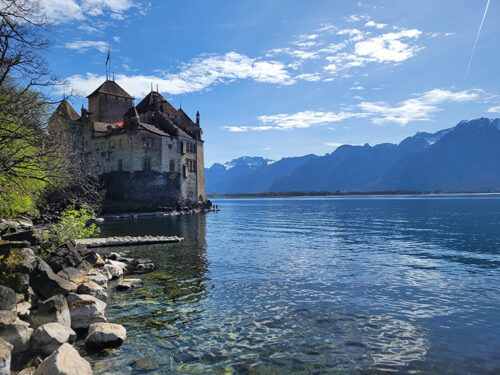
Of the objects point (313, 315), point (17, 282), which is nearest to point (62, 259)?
point (17, 282)

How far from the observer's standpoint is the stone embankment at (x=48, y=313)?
303 inches

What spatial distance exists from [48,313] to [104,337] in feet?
6.15

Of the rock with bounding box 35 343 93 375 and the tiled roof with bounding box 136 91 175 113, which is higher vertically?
the tiled roof with bounding box 136 91 175 113

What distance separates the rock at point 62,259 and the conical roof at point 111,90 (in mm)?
75157

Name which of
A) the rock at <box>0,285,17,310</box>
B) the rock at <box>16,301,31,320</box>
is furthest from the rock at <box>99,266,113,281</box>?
the rock at <box>0,285,17,310</box>

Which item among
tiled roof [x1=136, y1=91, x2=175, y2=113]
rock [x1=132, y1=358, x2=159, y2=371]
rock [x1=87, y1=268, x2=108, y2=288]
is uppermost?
tiled roof [x1=136, y1=91, x2=175, y2=113]

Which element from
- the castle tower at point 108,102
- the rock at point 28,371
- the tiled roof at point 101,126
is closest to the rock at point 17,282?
the rock at point 28,371

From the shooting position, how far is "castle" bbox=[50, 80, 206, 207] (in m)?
72.1

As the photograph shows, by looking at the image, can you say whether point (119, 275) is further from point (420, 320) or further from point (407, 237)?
point (407, 237)

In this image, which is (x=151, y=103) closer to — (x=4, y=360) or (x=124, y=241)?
(x=124, y=241)

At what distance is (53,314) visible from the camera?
9.86 m

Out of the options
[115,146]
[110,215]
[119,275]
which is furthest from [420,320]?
[115,146]

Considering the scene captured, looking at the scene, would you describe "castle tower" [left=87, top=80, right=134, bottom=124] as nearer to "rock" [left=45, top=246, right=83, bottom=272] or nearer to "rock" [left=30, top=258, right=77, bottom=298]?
"rock" [left=45, top=246, right=83, bottom=272]

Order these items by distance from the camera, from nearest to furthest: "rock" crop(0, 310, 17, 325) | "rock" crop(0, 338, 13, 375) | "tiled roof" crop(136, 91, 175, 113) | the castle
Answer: "rock" crop(0, 338, 13, 375), "rock" crop(0, 310, 17, 325), the castle, "tiled roof" crop(136, 91, 175, 113)
